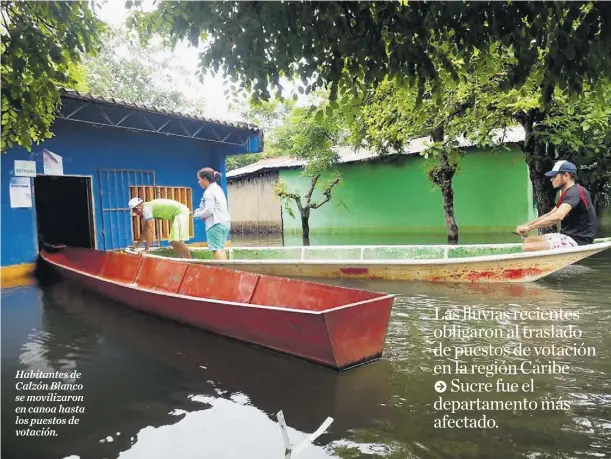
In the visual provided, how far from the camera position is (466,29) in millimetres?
2963

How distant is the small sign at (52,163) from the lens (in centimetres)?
895

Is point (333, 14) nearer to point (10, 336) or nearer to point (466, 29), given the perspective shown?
point (466, 29)

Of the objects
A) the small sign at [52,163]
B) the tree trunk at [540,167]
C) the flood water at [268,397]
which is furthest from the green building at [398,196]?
the small sign at [52,163]

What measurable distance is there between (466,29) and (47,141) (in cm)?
854

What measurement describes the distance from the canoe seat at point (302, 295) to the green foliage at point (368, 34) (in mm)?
2077

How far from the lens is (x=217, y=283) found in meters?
5.76

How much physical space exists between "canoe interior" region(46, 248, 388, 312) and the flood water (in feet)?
1.99

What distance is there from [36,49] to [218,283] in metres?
3.19

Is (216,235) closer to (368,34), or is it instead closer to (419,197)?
(368,34)

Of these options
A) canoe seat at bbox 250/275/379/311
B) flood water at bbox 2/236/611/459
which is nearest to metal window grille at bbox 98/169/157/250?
flood water at bbox 2/236/611/459

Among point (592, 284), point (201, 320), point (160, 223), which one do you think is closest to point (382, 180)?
point (160, 223)

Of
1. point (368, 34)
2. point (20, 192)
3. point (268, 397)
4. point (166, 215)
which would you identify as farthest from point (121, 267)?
point (368, 34)

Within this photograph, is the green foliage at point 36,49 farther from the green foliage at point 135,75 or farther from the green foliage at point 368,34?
the green foliage at point 135,75

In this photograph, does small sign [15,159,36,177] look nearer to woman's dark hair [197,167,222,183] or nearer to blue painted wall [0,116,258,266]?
blue painted wall [0,116,258,266]
